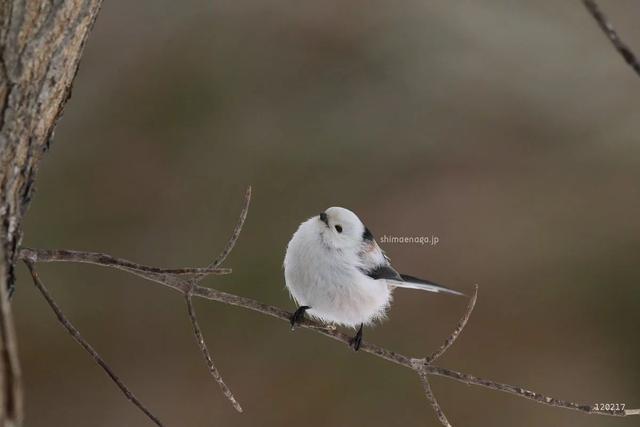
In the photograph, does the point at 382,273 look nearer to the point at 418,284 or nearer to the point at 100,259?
the point at 418,284

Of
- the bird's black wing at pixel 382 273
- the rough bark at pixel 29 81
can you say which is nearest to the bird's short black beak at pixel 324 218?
the bird's black wing at pixel 382 273

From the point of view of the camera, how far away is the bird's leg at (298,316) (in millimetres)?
865

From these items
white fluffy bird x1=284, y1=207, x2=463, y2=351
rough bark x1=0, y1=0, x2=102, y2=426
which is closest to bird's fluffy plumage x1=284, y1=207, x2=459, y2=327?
white fluffy bird x1=284, y1=207, x2=463, y2=351

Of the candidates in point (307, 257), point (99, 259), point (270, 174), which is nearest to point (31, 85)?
point (99, 259)

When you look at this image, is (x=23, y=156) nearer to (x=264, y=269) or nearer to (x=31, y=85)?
(x=31, y=85)

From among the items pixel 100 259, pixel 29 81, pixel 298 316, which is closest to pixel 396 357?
pixel 298 316

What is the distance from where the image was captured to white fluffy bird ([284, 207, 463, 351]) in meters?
0.95

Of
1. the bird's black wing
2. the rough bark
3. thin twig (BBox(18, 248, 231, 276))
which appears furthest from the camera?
the bird's black wing

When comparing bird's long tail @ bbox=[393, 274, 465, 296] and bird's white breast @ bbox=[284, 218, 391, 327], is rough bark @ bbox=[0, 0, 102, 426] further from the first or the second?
bird's long tail @ bbox=[393, 274, 465, 296]

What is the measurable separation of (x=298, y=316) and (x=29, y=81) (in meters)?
0.46

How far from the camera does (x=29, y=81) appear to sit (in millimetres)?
598

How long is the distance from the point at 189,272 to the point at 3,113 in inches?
9.7

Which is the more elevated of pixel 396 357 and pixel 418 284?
pixel 418 284

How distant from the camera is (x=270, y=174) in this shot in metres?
2.08
